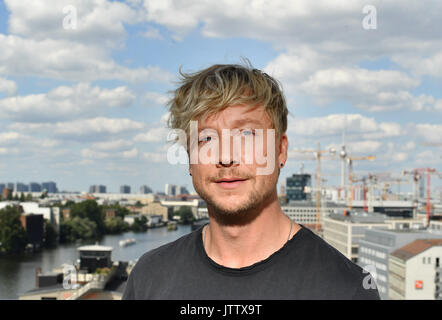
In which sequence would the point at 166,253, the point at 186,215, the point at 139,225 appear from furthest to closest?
the point at 186,215 → the point at 139,225 → the point at 166,253

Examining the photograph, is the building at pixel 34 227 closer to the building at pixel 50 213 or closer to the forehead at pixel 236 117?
the building at pixel 50 213

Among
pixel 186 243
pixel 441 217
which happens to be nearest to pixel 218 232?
pixel 186 243

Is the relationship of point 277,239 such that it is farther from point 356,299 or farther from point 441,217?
point 441,217

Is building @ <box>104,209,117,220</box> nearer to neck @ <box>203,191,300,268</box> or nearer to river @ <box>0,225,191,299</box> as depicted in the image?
river @ <box>0,225,191,299</box>

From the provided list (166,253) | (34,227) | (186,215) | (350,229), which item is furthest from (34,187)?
(166,253)

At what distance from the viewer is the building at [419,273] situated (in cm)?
1151

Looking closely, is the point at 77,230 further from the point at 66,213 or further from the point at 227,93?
the point at 227,93

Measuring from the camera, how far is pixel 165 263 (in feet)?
2.61

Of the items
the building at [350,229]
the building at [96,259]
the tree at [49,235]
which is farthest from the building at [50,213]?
the building at [350,229]

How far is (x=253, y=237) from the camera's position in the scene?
29.1 inches

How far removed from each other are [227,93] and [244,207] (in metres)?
0.14

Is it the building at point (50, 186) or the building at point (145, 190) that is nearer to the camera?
the building at point (145, 190)

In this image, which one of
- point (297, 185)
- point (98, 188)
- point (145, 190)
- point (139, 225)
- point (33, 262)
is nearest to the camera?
point (33, 262)
